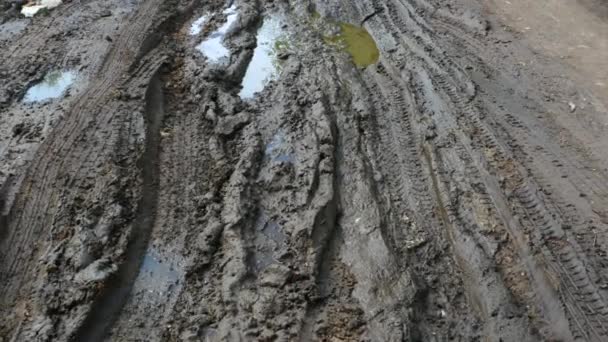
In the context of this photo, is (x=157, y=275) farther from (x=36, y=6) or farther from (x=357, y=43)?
(x=36, y=6)

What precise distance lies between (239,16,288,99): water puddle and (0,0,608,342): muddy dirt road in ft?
0.14

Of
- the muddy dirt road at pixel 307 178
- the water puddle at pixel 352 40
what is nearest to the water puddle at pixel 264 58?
the muddy dirt road at pixel 307 178

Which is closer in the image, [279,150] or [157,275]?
[157,275]

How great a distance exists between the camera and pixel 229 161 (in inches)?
237

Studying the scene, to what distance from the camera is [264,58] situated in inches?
324

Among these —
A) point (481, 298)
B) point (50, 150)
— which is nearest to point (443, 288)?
point (481, 298)

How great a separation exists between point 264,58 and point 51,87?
3396 millimetres

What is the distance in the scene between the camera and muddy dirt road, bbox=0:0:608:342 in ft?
14.5

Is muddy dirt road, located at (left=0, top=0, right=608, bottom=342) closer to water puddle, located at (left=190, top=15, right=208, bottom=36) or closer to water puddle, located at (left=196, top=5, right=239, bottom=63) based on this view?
water puddle, located at (left=196, top=5, right=239, bottom=63)

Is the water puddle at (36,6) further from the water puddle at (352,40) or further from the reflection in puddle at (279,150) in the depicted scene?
the reflection in puddle at (279,150)

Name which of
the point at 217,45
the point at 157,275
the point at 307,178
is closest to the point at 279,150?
the point at 307,178

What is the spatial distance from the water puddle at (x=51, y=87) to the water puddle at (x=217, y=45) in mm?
2161

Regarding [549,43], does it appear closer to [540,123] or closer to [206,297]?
[540,123]

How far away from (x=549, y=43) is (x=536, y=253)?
15.2 ft
